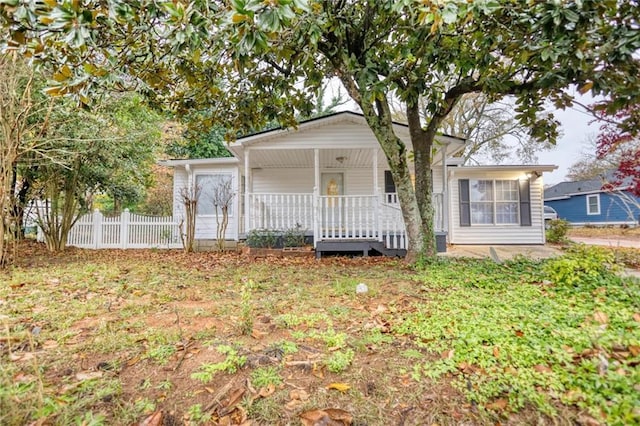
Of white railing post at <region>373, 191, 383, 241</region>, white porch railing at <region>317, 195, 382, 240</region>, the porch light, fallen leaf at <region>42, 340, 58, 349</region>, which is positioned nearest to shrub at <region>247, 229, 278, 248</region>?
white porch railing at <region>317, 195, 382, 240</region>

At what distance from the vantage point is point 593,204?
69.8ft

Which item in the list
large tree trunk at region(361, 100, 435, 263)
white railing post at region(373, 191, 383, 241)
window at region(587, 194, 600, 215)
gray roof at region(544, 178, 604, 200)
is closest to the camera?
large tree trunk at region(361, 100, 435, 263)

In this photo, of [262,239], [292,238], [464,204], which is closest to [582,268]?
[292,238]

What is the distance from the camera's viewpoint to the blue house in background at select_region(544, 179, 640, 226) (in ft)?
62.9

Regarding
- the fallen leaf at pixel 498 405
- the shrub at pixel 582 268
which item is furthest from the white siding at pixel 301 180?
the fallen leaf at pixel 498 405

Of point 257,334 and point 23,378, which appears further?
point 257,334

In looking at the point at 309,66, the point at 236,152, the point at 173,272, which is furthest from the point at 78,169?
the point at 309,66

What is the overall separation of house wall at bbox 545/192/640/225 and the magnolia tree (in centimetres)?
1906

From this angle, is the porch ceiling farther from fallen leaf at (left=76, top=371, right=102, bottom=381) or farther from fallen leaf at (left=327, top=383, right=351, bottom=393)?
fallen leaf at (left=327, top=383, right=351, bottom=393)

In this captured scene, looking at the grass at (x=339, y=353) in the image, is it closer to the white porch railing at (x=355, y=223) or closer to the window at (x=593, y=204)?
the white porch railing at (x=355, y=223)

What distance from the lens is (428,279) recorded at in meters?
4.24

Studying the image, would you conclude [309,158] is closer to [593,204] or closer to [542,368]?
[542,368]

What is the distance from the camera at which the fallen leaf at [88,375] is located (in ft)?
6.15

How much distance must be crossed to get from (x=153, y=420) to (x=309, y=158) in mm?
8688
